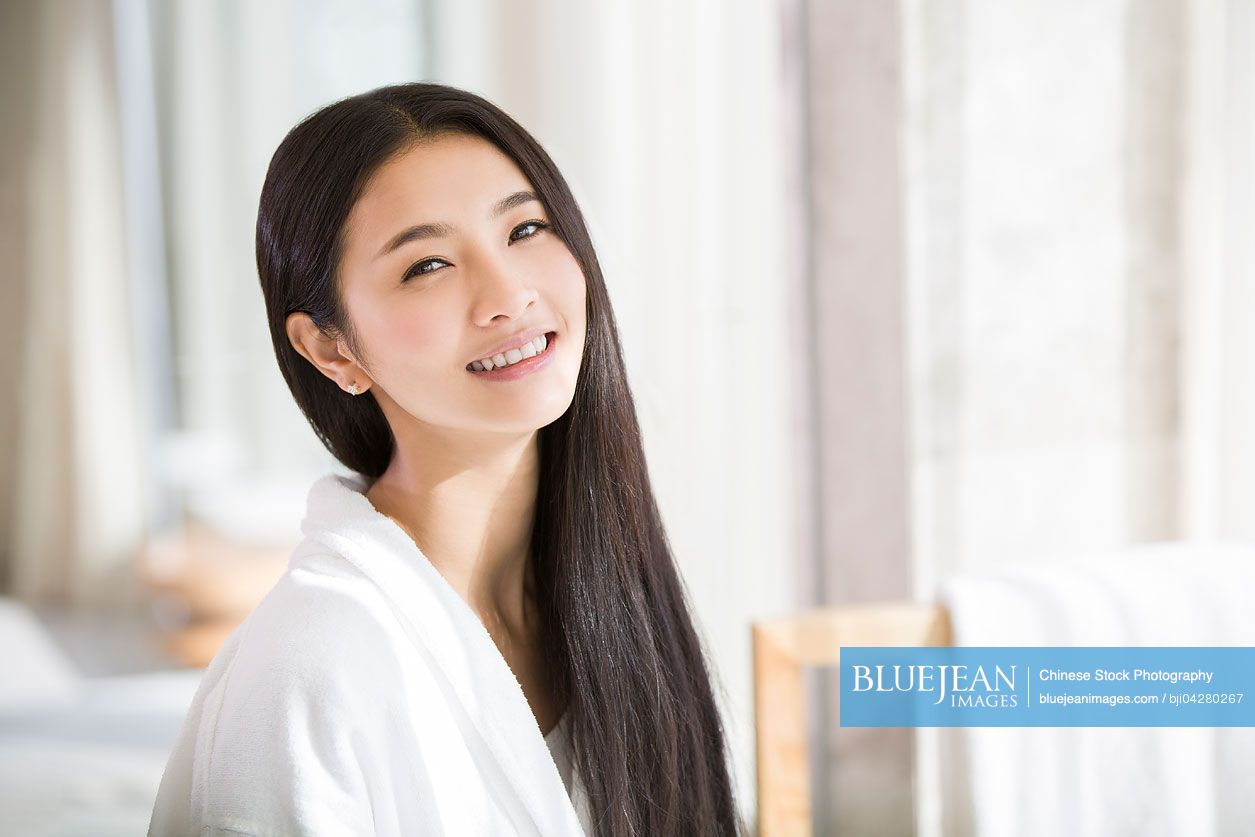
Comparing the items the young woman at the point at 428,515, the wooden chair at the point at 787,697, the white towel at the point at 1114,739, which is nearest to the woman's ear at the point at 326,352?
the young woman at the point at 428,515

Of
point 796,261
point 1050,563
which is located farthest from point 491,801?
point 796,261

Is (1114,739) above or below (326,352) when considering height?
below

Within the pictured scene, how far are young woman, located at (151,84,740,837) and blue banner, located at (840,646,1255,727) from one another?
148 millimetres

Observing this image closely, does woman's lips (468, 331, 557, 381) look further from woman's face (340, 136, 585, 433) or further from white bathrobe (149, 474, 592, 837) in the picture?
white bathrobe (149, 474, 592, 837)

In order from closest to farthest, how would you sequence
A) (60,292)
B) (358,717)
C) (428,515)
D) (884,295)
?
(358,717) → (428,515) → (884,295) → (60,292)

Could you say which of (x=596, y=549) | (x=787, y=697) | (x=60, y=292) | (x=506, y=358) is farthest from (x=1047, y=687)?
(x=60, y=292)

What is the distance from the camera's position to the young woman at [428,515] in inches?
18.8

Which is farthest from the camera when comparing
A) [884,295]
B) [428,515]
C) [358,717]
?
[884,295]

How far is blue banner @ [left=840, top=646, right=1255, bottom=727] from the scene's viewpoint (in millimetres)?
583

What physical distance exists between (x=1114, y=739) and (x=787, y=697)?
0.70ft

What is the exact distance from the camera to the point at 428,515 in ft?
1.94

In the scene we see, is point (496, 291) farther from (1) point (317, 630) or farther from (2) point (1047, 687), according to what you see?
(2) point (1047, 687)

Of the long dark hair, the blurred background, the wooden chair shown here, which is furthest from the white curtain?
the wooden chair

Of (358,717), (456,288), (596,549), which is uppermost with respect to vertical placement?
(456,288)
